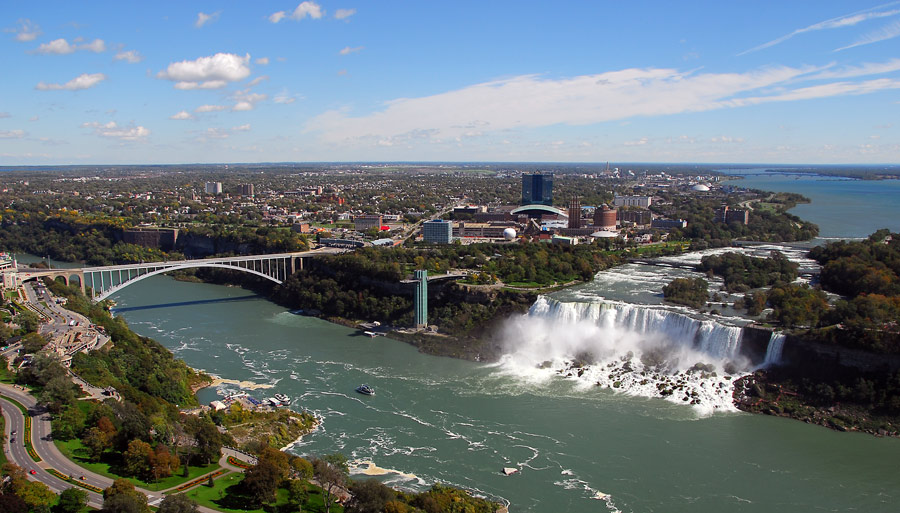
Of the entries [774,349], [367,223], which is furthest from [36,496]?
[367,223]

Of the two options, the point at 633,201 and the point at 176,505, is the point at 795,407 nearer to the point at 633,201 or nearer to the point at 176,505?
the point at 176,505

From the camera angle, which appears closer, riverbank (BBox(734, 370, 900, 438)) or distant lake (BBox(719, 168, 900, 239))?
riverbank (BBox(734, 370, 900, 438))

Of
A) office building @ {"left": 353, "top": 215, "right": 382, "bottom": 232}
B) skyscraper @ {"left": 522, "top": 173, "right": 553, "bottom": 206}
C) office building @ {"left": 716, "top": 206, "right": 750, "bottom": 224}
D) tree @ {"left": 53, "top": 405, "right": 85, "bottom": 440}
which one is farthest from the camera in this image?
skyscraper @ {"left": 522, "top": 173, "right": 553, "bottom": 206}

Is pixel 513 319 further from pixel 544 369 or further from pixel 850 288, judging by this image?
pixel 850 288

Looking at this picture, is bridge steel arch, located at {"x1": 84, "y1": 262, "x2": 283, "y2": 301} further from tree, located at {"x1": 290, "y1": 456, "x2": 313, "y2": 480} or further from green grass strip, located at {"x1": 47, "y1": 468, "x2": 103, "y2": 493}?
tree, located at {"x1": 290, "y1": 456, "x2": 313, "y2": 480}

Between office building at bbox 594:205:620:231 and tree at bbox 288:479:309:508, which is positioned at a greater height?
office building at bbox 594:205:620:231

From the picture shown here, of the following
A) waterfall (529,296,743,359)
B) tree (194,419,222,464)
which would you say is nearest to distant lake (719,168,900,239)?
waterfall (529,296,743,359)

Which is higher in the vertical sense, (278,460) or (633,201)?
(633,201)
